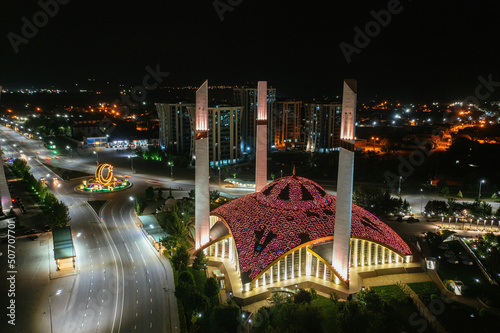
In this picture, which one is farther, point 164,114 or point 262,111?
point 164,114

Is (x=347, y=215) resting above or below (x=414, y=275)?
above

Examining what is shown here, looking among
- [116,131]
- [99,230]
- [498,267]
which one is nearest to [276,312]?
[498,267]

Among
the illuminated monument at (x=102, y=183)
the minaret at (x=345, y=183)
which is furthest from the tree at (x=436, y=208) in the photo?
the illuminated monument at (x=102, y=183)

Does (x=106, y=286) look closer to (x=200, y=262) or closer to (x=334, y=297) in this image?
(x=200, y=262)

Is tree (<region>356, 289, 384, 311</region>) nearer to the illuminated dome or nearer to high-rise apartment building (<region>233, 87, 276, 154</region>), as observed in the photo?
the illuminated dome

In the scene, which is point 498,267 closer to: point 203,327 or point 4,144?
point 203,327

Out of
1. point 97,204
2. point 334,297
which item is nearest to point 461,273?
point 334,297

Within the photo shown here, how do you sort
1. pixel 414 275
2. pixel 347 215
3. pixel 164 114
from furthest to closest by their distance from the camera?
pixel 164 114, pixel 414 275, pixel 347 215

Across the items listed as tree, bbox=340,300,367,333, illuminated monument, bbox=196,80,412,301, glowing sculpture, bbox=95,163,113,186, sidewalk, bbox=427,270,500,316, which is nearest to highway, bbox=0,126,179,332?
illuminated monument, bbox=196,80,412,301
